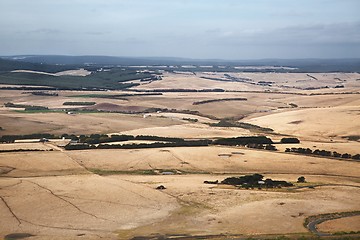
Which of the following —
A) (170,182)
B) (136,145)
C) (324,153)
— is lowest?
(170,182)

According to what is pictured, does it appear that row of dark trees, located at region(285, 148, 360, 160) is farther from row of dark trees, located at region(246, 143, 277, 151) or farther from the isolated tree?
the isolated tree

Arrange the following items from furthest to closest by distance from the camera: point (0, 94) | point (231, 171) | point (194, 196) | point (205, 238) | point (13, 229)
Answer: point (0, 94), point (231, 171), point (194, 196), point (13, 229), point (205, 238)

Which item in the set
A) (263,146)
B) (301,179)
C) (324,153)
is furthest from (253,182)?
(263,146)

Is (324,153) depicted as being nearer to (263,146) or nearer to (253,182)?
(263,146)

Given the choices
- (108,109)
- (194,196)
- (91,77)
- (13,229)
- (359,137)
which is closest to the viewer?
(13,229)

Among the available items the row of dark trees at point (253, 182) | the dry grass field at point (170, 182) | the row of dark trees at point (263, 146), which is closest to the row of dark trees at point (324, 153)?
the dry grass field at point (170, 182)

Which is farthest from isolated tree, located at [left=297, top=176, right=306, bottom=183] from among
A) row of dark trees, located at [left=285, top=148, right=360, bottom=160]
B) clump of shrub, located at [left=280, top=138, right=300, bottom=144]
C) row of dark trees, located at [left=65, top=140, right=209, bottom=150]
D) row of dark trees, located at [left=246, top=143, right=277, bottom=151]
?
clump of shrub, located at [left=280, top=138, right=300, bottom=144]

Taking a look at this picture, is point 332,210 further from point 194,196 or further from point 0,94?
point 0,94

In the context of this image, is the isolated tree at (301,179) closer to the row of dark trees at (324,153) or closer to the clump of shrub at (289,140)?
the row of dark trees at (324,153)

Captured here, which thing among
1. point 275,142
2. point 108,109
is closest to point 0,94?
point 108,109
